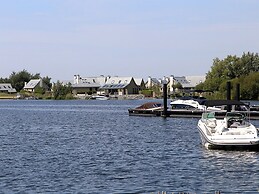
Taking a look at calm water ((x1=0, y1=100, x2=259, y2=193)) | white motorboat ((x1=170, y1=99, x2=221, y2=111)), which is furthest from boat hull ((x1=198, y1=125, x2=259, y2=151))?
white motorboat ((x1=170, y1=99, x2=221, y2=111))

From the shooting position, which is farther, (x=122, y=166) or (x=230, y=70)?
(x=230, y=70)

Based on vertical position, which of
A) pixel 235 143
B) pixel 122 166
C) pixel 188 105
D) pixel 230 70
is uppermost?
pixel 230 70

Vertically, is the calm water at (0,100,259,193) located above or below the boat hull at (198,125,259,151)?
below

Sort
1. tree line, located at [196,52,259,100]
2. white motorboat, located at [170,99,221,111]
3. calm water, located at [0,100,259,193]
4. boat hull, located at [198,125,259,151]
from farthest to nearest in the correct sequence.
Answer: tree line, located at [196,52,259,100]
white motorboat, located at [170,99,221,111]
boat hull, located at [198,125,259,151]
calm water, located at [0,100,259,193]

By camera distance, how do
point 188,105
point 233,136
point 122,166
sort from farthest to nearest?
point 188,105 → point 233,136 → point 122,166

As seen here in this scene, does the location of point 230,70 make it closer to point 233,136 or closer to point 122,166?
point 233,136

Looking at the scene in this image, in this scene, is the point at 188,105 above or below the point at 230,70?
below

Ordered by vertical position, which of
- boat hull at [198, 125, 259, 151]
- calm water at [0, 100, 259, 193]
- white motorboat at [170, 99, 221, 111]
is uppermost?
white motorboat at [170, 99, 221, 111]

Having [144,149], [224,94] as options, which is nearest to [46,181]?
[144,149]

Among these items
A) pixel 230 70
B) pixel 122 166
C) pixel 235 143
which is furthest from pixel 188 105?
pixel 230 70

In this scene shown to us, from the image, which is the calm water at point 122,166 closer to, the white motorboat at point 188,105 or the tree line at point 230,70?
the white motorboat at point 188,105

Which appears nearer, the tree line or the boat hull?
the boat hull

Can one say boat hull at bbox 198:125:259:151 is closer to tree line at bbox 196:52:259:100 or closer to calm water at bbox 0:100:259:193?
calm water at bbox 0:100:259:193

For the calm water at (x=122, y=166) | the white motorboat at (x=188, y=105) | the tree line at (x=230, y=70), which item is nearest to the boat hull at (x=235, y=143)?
the calm water at (x=122, y=166)
